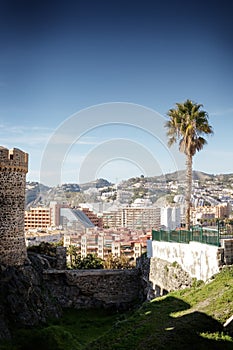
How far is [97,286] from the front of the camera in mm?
22750

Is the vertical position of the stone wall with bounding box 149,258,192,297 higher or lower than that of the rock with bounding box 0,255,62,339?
higher

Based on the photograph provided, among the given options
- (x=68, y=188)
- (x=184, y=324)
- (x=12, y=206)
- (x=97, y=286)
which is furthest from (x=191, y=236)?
(x=68, y=188)

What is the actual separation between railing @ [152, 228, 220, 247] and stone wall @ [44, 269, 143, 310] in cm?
366

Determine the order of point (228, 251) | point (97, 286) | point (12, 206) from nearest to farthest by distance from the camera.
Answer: point (228, 251) → point (12, 206) → point (97, 286)

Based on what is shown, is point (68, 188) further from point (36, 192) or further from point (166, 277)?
point (166, 277)

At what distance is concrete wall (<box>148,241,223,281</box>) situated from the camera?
13.6 metres

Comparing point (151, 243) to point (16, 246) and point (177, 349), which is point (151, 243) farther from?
point (177, 349)

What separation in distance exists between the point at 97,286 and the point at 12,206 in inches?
278

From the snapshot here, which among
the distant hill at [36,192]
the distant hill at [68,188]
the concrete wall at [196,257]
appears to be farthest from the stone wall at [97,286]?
the distant hill at [36,192]

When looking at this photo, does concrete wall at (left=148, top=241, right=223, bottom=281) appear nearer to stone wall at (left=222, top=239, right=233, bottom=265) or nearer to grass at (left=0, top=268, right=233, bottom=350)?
stone wall at (left=222, top=239, right=233, bottom=265)

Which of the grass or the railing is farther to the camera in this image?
the railing

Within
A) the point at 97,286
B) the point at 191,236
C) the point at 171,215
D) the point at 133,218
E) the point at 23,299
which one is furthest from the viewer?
the point at 133,218

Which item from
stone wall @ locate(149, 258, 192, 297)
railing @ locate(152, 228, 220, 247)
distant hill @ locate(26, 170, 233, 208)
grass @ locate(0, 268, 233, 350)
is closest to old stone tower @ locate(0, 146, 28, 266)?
grass @ locate(0, 268, 233, 350)

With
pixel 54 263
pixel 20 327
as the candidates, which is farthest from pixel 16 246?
pixel 54 263
